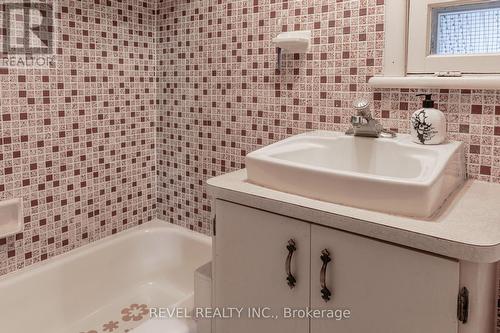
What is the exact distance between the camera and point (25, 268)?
5.44 ft

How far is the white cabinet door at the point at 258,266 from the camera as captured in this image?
104 centimetres

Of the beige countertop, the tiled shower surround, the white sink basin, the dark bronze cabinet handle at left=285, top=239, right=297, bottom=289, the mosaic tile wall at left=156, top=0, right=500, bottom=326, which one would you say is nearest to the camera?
the beige countertop

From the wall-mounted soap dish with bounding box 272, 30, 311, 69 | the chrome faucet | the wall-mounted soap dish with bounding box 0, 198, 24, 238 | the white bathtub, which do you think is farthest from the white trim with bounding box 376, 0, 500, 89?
the wall-mounted soap dish with bounding box 0, 198, 24, 238

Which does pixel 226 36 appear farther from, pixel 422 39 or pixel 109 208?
pixel 109 208

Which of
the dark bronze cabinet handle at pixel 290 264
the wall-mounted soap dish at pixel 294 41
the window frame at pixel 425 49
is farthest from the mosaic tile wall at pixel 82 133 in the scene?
the window frame at pixel 425 49

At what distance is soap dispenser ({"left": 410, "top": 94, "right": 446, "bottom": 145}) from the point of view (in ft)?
3.93

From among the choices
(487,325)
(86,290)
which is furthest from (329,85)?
(86,290)

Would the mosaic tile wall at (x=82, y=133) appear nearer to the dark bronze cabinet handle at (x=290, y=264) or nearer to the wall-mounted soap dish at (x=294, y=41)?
the wall-mounted soap dish at (x=294, y=41)

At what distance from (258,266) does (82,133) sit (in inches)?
44.3

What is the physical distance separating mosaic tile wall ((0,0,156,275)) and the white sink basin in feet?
3.23

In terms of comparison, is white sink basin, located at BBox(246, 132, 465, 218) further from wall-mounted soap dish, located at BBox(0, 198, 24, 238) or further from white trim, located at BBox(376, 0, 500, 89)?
wall-mounted soap dish, located at BBox(0, 198, 24, 238)

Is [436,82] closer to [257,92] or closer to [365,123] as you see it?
[365,123]

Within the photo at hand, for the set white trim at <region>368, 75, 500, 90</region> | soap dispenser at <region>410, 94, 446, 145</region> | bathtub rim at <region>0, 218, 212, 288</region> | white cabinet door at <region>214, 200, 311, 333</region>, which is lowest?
bathtub rim at <region>0, 218, 212, 288</region>

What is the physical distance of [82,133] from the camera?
1.82m
